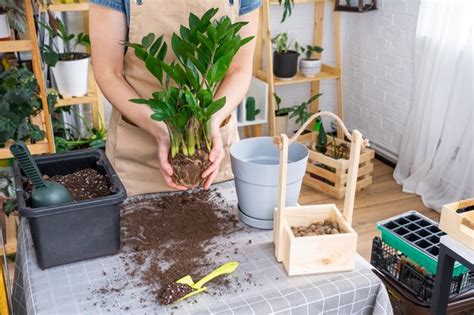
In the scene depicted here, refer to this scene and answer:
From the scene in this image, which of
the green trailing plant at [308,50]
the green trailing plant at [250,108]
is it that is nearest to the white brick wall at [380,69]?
the green trailing plant at [308,50]

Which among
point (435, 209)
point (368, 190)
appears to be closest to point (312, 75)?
point (368, 190)

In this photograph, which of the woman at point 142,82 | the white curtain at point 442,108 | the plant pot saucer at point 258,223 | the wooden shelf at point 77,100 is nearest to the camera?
the plant pot saucer at point 258,223

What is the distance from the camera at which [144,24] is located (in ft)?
4.66

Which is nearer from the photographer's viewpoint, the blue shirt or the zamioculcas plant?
the zamioculcas plant

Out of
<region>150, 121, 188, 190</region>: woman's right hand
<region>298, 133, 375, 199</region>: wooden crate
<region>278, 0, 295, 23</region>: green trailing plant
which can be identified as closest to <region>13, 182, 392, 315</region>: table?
A: <region>150, 121, 188, 190</region>: woman's right hand

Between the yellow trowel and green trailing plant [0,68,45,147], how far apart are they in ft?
4.36

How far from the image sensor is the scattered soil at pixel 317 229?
1136 millimetres

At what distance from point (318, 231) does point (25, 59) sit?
2.11 meters

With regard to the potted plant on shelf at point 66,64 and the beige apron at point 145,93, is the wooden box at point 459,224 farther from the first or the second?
the potted plant on shelf at point 66,64

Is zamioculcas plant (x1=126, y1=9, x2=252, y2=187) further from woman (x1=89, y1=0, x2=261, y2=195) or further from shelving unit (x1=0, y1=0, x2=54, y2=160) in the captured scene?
shelving unit (x1=0, y1=0, x2=54, y2=160)

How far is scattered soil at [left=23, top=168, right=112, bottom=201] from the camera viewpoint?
3.84 ft

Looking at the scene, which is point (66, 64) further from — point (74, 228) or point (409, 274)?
point (409, 274)

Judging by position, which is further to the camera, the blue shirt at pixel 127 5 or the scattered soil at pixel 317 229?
the blue shirt at pixel 127 5

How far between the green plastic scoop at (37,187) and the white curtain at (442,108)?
247cm
